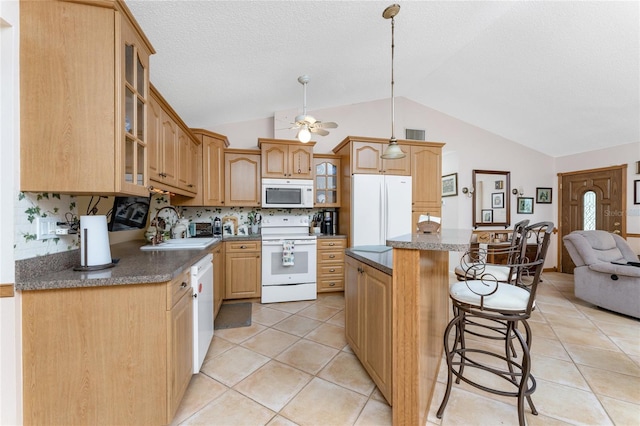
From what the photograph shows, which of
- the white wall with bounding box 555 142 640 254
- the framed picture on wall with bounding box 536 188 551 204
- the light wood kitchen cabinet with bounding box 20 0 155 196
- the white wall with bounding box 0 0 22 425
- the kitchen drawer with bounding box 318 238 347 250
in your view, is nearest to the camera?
the white wall with bounding box 0 0 22 425

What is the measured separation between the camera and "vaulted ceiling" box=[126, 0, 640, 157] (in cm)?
197

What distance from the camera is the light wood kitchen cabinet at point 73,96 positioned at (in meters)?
1.23

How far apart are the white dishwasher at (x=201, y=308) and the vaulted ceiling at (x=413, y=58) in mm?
1790

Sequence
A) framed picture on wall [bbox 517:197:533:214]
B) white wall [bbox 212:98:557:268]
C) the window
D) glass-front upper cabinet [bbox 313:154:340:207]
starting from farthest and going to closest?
1. framed picture on wall [bbox 517:197:533:214]
2. the window
3. white wall [bbox 212:98:557:268]
4. glass-front upper cabinet [bbox 313:154:340:207]

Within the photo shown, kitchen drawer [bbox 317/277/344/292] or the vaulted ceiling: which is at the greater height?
the vaulted ceiling

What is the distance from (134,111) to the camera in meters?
1.52

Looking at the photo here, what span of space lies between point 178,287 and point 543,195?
655cm

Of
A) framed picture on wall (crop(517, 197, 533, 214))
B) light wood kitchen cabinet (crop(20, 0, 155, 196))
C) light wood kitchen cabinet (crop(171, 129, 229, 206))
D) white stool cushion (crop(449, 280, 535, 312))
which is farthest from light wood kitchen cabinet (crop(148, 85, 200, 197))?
framed picture on wall (crop(517, 197, 533, 214))

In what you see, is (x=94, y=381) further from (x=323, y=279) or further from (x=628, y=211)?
(x=628, y=211)

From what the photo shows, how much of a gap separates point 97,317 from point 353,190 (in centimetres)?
288

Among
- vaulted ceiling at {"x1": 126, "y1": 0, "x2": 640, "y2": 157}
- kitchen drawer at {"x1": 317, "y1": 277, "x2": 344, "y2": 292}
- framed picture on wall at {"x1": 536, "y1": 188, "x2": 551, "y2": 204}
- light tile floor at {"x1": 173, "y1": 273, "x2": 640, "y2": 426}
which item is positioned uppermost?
vaulted ceiling at {"x1": 126, "y1": 0, "x2": 640, "y2": 157}

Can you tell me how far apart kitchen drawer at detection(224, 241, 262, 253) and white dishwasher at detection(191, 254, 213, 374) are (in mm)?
1082

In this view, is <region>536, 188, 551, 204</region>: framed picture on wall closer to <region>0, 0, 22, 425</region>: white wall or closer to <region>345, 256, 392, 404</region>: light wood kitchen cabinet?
<region>345, 256, 392, 404</region>: light wood kitchen cabinet

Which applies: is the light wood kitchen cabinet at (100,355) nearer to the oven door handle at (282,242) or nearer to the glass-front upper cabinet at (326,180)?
the oven door handle at (282,242)
